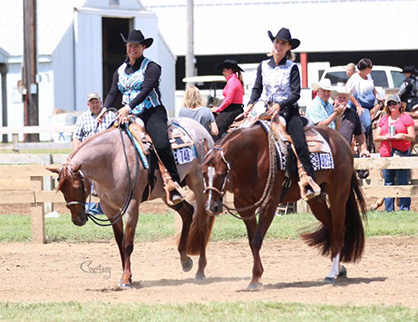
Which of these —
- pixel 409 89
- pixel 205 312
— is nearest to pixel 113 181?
pixel 205 312

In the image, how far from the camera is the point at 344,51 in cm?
3838

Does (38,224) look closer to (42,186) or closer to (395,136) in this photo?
(42,186)

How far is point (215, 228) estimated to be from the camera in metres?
14.1

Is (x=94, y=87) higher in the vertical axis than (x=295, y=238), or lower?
higher

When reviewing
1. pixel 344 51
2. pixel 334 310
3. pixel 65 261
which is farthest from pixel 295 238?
pixel 344 51

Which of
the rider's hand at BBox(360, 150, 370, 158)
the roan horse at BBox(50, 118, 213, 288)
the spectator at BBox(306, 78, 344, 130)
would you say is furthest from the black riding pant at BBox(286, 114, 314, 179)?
the rider's hand at BBox(360, 150, 370, 158)

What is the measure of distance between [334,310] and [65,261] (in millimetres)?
5069

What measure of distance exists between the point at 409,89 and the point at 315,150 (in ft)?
34.6

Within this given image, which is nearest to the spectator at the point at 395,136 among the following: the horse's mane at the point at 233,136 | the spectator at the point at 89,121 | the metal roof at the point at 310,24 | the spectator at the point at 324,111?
the spectator at the point at 324,111

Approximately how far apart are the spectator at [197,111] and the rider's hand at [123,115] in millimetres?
4362

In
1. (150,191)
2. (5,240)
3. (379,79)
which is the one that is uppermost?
(379,79)

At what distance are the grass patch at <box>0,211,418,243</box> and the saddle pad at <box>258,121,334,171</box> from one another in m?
3.03

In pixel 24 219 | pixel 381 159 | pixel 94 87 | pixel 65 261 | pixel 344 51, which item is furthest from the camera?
pixel 344 51

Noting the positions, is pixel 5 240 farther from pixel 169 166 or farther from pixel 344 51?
pixel 344 51
